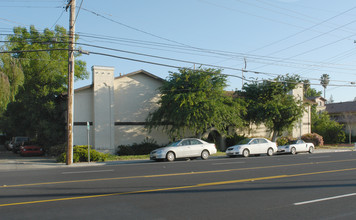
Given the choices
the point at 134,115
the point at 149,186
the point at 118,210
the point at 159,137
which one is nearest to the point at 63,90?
the point at 134,115

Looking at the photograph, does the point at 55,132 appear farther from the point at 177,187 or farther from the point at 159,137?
the point at 177,187

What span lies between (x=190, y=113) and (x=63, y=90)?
44.1ft

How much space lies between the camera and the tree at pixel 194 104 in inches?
984

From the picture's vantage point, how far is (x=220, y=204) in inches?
289

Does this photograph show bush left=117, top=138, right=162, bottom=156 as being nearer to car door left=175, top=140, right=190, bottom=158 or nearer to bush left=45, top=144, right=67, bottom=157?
bush left=45, top=144, right=67, bottom=157

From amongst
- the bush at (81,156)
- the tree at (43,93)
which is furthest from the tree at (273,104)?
the tree at (43,93)

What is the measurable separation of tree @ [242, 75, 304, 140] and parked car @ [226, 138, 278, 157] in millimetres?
5841

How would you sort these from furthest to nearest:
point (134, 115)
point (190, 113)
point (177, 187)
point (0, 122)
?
point (0, 122) < point (134, 115) < point (190, 113) < point (177, 187)

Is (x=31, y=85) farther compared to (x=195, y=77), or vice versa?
(x=31, y=85)

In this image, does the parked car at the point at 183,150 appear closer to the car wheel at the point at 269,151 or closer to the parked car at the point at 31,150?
the car wheel at the point at 269,151

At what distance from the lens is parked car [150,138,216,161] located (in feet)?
66.3

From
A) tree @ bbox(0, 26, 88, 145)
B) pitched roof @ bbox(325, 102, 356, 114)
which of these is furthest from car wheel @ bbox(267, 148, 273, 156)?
pitched roof @ bbox(325, 102, 356, 114)

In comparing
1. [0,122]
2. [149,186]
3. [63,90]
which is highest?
[63,90]

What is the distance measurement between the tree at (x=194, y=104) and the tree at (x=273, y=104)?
3.65 metres
